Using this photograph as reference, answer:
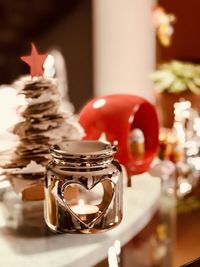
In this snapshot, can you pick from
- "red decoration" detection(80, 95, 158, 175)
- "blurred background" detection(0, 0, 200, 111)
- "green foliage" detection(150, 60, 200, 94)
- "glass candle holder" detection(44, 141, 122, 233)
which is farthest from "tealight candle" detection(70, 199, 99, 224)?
"blurred background" detection(0, 0, 200, 111)

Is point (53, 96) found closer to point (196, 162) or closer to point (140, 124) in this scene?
point (140, 124)

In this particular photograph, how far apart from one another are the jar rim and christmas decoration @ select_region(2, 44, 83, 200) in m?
0.07

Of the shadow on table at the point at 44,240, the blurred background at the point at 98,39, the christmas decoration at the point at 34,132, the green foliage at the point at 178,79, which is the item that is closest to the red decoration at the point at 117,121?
the christmas decoration at the point at 34,132

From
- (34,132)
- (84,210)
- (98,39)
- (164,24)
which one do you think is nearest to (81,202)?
(84,210)

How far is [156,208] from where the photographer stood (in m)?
0.88

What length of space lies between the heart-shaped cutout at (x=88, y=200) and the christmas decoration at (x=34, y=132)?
Answer: 57 mm

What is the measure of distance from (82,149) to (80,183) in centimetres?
8

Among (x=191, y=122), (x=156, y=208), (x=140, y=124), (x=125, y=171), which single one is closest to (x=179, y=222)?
(x=156, y=208)

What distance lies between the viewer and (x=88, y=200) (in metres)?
0.87

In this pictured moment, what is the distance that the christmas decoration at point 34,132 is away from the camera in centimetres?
86

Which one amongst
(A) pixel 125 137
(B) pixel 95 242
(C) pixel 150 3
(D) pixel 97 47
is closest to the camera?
(B) pixel 95 242

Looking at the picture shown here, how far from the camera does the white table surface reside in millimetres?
675

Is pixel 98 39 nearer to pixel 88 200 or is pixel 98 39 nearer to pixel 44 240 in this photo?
pixel 88 200

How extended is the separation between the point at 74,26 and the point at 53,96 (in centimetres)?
171
